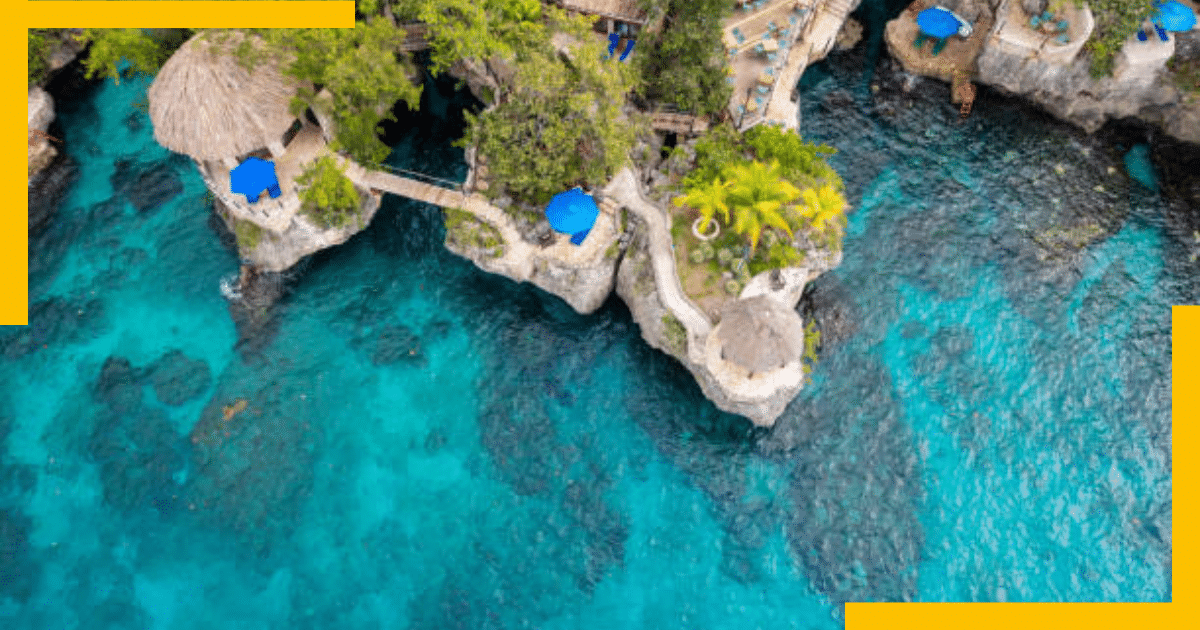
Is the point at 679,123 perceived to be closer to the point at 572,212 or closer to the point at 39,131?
the point at 572,212

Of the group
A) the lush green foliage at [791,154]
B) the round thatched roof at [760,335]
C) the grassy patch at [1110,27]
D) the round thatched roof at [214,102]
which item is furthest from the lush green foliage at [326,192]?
the grassy patch at [1110,27]

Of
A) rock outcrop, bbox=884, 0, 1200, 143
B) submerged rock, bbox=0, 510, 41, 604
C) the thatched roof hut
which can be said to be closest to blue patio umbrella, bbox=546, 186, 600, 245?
the thatched roof hut

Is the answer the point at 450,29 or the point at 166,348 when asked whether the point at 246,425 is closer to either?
the point at 166,348

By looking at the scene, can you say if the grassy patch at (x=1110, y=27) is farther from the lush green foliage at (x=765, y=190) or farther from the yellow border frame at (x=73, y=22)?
the yellow border frame at (x=73, y=22)

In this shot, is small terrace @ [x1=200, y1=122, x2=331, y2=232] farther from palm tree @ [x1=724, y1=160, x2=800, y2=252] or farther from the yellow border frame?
palm tree @ [x1=724, y1=160, x2=800, y2=252]

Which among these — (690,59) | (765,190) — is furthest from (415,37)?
(765,190)

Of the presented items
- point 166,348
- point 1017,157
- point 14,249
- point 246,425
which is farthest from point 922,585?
point 14,249
